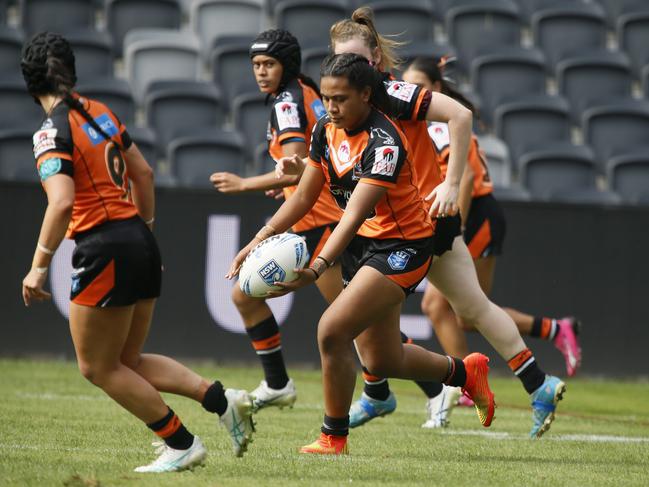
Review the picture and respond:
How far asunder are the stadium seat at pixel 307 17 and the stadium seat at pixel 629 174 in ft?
13.1

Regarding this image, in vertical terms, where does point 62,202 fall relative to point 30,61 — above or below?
below

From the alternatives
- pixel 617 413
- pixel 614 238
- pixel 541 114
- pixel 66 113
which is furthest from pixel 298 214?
pixel 541 114

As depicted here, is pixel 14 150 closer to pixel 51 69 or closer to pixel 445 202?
pixel 51 69

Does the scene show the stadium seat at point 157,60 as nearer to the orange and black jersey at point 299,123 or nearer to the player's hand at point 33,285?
the orange and black jersey at point 299,123

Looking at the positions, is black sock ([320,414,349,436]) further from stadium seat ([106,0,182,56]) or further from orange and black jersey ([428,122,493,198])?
stadium seat ([106,0,182,56])

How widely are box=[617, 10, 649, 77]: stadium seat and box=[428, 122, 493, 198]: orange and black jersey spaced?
7.92m

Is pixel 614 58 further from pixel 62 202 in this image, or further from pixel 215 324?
pixel 62 202

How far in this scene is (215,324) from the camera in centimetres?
1048

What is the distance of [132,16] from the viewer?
48.9 feet

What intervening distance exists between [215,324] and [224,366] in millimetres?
396

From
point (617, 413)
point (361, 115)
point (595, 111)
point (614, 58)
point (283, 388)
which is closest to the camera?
point (361, 115)

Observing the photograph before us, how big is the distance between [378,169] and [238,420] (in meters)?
1.32

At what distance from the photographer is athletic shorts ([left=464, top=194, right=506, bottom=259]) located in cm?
816

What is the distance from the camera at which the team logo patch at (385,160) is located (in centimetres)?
516
